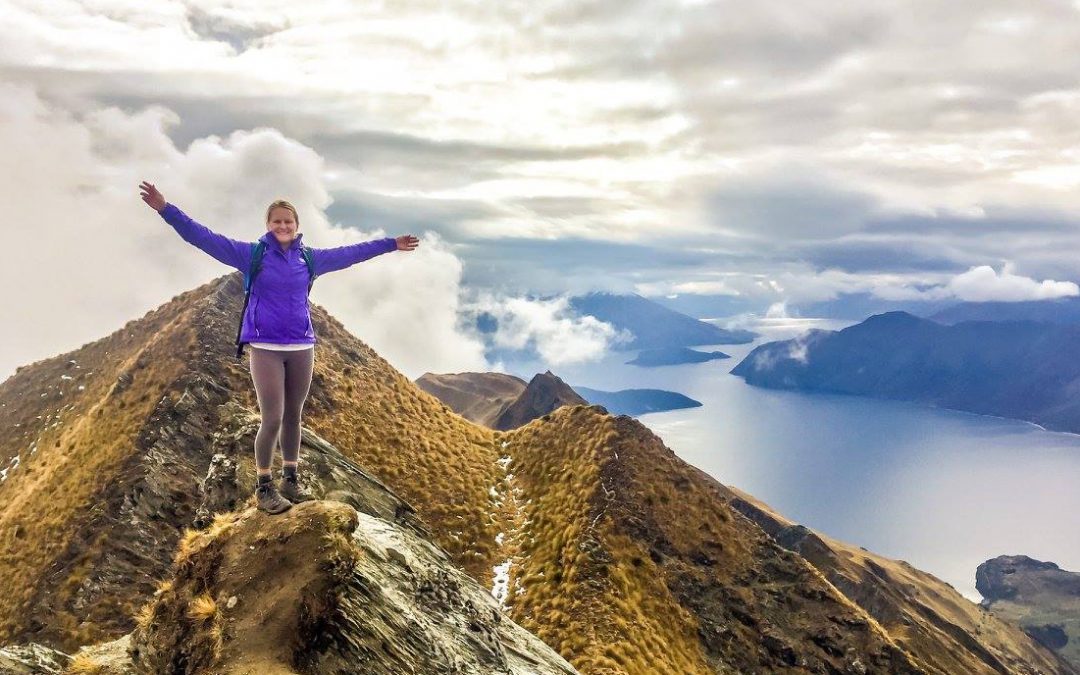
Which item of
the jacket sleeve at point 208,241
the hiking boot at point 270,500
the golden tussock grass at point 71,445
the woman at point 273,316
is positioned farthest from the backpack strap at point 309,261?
the golden tussock grass at point 71,445

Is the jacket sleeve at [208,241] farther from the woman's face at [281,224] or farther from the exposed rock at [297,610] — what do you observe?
the exposed rock at [297,610]

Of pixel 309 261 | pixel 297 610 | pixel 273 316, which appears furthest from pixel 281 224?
pixel 297 610

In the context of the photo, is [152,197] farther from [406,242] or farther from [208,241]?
[406,242]

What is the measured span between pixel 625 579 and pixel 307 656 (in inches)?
1083

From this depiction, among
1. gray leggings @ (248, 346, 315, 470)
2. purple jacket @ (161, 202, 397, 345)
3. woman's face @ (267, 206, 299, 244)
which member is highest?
woman's face @ (267, 206, 299, 244)

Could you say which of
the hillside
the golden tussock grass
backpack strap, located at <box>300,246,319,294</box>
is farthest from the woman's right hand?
the golden tussock grass

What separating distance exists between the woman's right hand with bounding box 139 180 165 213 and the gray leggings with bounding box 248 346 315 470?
3.20 metres

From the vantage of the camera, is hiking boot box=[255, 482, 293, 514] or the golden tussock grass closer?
hiking boot box=[255, 482, 293, 514]

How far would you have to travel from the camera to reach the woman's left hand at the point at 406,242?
14.4m

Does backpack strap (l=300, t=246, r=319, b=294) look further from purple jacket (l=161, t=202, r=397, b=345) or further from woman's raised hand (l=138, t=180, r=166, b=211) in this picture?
woman's raised hand (l=138, t=180, r=166, b=211)

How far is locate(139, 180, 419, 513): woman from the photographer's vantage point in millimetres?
11922

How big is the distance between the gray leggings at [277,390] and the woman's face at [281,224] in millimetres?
2352

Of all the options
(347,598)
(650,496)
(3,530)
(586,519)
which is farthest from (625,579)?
(3,530)

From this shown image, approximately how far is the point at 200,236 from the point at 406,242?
4.42 meters
